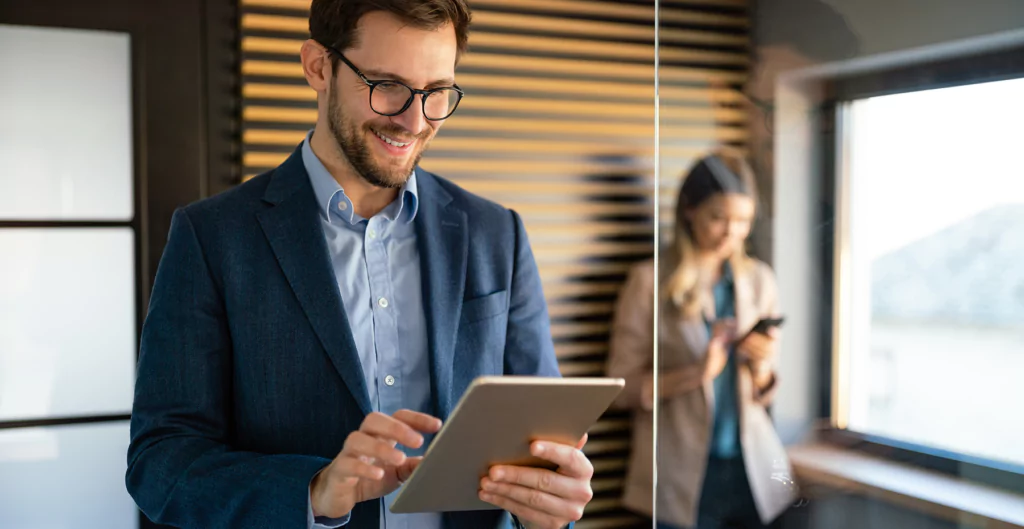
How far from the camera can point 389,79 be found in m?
1.67

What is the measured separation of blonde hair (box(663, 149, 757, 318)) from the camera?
5.63ft

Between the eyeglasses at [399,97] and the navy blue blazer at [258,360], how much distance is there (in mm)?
238

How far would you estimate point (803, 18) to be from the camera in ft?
4.73

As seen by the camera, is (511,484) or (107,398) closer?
(511,484)

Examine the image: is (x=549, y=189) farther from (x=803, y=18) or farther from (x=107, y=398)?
(x=803, y=18)

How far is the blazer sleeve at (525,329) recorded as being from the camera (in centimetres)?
185

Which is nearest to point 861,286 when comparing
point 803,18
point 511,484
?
point 803,18

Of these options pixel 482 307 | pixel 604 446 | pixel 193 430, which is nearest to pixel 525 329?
pixel 482 307

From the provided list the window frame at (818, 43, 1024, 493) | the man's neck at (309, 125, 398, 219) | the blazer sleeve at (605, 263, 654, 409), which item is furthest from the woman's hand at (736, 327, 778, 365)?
the blazer sleeve at (605, 263, 654, 409)

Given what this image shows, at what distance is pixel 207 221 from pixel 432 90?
486 mm

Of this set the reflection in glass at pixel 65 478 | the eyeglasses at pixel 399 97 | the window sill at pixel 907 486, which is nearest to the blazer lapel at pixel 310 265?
the eyeglasses at pixel 399 97

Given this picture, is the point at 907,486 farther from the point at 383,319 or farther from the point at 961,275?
the point at 383,319

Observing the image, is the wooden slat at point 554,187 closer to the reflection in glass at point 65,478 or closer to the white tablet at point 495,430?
the reflection in glass at point 65,478

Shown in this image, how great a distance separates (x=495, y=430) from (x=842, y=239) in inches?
24.2
